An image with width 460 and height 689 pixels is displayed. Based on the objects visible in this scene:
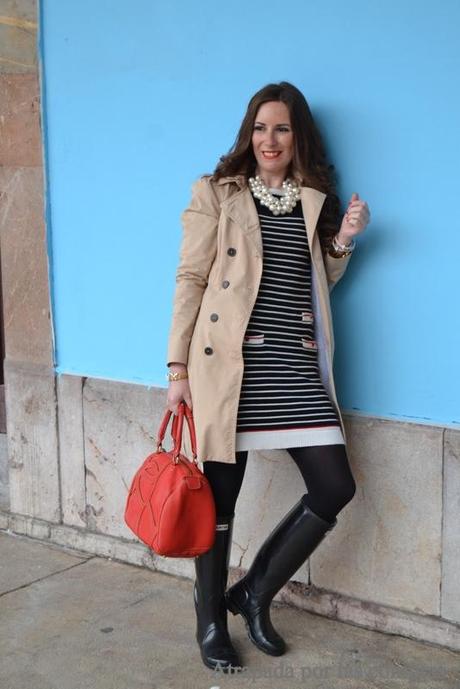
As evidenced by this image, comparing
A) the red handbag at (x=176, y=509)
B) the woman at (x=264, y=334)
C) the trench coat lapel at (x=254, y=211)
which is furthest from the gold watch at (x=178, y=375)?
the trench coat lapel at (x=254, y=211)

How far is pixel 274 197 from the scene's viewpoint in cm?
337

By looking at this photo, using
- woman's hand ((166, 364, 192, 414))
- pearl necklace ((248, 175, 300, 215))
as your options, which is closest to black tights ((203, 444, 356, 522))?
woman's hand ((166, 364, 192, 414))

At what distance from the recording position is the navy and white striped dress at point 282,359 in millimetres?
3283

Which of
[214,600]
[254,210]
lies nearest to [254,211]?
[254,210]

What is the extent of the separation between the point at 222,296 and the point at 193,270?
157mm

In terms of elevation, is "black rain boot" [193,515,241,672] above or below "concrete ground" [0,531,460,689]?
above

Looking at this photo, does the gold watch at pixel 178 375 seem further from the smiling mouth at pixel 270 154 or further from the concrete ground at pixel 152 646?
the concrete ground at pixel 152 646

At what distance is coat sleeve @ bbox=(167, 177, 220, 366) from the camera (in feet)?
11.0

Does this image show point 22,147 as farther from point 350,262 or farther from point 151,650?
point 151,650

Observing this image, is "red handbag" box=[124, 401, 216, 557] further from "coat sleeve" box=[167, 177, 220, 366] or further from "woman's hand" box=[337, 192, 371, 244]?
"woman's hand" box=[337, 192, 371, 244]

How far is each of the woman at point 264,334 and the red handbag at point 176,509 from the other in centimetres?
10

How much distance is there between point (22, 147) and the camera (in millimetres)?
4441

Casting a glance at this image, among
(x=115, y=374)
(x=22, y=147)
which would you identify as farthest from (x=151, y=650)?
(x=22, y=147)

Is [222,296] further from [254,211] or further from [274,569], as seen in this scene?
[274,569]
